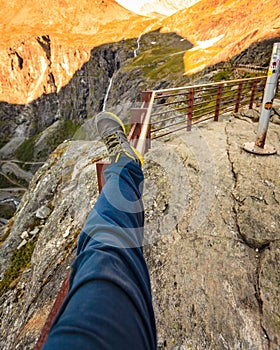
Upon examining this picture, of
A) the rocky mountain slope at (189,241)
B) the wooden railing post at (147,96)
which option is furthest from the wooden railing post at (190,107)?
the wooden railing post at (147,96)

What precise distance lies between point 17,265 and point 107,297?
4.91m

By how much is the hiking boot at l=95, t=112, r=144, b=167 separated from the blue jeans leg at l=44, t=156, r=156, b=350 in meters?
1.16

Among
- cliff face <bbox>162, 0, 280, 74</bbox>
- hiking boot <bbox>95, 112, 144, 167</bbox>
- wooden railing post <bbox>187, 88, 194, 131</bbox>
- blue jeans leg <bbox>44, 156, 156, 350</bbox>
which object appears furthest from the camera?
cliff face <bbox>162, 0, 280, 74</bbox>

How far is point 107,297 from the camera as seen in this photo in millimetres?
1214

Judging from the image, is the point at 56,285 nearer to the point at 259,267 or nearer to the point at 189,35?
the point at 259,267

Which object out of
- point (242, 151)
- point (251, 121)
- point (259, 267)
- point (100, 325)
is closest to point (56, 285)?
point (100, 325)

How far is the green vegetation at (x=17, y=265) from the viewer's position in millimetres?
4643

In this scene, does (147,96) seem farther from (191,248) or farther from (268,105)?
(191,248)

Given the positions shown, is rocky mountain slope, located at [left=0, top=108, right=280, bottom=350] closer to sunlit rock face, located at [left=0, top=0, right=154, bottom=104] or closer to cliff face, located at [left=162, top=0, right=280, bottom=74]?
cliff face, located at [left=162, top=0, right=280, bottom=74]

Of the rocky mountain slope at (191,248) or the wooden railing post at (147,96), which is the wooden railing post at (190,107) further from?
the wooden railing post at (147,96)

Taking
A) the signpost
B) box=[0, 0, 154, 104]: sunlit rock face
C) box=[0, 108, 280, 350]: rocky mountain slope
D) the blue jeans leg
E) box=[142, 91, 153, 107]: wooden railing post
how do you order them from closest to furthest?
the blue jeans leg < box=[0, 108, 280, 350]: rocky mountain slope < the signpost < box=[142, 91, 153, 107]: wooden railing post < box=[0, 0, 154, 104]: sunlit rock face

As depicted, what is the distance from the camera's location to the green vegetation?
4643 millimetres

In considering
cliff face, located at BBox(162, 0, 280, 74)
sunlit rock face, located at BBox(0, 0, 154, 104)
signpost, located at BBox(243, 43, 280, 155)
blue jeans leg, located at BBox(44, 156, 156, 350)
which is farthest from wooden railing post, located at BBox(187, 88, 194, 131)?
sunlit rock face, located at BBox(0, 0, 154, 104)

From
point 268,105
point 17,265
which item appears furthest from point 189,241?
point 17,265
